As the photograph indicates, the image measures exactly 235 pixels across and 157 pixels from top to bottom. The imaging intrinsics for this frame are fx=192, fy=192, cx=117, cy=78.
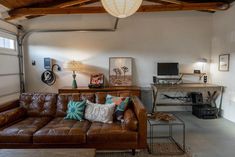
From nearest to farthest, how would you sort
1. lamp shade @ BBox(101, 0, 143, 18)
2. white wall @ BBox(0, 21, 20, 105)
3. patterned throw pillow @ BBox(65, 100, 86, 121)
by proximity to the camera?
lamp shade @ BBox(101, 0, 143, 18) < patterned throw pillow @ BBox(65, 100, 86, 121) < white wall @ BBox(0, 21, 20, 105)

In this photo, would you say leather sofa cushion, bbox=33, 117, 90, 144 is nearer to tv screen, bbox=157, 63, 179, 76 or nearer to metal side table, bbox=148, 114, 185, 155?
metal side table, bbox=148, 114, 185, 155

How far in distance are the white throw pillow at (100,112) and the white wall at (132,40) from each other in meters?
2.43

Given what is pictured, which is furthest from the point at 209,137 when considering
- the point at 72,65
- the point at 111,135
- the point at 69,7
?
the point at 69,7

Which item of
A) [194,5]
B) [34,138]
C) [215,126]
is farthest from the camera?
[194,5]

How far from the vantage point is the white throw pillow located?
303 cm

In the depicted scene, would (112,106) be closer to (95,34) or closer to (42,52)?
(95,34)

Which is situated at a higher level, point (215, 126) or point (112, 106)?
point (112, 106)

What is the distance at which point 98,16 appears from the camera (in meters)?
5.37

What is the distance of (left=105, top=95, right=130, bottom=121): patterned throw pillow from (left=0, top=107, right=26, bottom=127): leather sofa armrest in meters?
1.48

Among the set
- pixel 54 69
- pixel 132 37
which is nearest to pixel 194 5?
pixel 132 37

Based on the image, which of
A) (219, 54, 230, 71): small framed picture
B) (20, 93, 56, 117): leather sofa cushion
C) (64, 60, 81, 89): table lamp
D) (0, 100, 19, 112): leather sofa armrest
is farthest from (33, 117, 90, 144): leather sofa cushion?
(219, 54, 230, 71): small framed picture

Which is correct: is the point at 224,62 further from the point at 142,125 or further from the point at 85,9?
the point at 85,9

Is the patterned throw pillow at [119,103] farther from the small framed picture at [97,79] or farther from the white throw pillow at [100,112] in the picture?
the small framed picture at [97,79]

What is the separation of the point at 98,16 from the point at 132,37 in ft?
3.66
